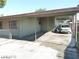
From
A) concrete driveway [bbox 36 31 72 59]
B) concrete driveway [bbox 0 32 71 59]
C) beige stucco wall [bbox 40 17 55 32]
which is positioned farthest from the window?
concrete driveway [bbox 0 32 71 59]

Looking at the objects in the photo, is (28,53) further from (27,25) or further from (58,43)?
(27,25)

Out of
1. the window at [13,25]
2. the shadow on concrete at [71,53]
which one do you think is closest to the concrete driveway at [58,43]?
the shadow on concrete at [71,53]

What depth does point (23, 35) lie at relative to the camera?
56.6ft

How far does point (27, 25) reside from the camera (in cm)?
1803

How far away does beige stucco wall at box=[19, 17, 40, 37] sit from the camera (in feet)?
56.2

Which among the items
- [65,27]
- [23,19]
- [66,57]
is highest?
[23,19]

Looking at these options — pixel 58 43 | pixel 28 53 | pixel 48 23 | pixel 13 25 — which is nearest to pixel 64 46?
pixel 58 43

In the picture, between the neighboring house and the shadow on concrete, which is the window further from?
the shadow on concrete

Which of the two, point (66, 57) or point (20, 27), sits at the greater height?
point (20, 27)

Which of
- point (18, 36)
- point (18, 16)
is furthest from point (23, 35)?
point (18, 16)

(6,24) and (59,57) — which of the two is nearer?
(59,57)

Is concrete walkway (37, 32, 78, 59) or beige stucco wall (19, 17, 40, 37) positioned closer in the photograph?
concrete walkway (37, 32, 78, 59)

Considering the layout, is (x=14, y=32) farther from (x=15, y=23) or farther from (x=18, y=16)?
(x=18, y=16)

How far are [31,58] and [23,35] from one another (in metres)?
9.77
